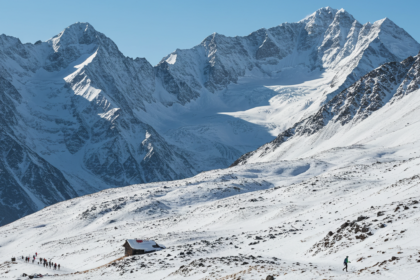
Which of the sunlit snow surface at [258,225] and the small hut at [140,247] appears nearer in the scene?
the sunlit snow surface at [258,225]

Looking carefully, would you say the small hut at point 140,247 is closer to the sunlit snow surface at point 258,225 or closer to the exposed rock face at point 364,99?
the sunlit snow surface at point 258,225

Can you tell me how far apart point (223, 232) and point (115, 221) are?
121 feet

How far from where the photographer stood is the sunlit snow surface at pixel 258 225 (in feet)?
100

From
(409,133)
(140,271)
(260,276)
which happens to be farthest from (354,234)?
(409,133)

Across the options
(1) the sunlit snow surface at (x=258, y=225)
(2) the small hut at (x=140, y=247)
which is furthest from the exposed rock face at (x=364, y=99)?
(2) the small hut at (x=140, y=247)

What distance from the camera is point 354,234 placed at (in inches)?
1326

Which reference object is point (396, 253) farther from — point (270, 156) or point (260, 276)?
point (270, 156)

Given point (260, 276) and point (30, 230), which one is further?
point (30, 230)

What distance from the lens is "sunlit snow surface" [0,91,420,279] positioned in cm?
3051

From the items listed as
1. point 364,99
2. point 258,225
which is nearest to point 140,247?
point 258,225

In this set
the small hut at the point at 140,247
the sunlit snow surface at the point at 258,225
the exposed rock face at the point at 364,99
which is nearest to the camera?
the sunlit snow surface at the point at 258,225

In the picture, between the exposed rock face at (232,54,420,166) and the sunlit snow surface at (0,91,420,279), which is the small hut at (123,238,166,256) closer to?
the sunlit snow surface at (0,91,420,279)

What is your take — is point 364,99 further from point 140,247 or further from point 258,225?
point 140,247

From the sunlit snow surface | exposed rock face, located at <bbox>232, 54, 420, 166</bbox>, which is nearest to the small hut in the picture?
the sunlit snow surface
